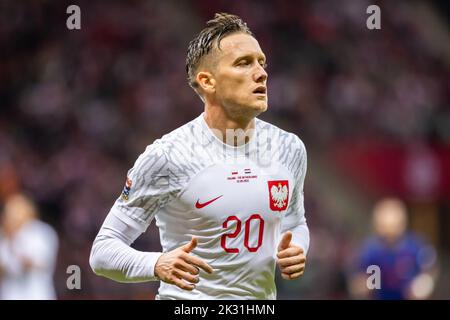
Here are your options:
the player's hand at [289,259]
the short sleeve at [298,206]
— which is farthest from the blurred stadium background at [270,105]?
the player's hand at [289,259]

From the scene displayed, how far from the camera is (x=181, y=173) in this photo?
15.5 ft

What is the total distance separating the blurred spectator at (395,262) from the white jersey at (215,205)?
4.46 metres

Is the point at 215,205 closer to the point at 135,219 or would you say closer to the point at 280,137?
the point at 135,219

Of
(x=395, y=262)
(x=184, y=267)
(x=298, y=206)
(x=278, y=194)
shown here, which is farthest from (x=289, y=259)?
(x=395, y=262)

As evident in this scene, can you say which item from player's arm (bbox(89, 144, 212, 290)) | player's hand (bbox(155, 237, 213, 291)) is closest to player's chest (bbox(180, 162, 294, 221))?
player's arm (bbox(89, 144, 212, 290))

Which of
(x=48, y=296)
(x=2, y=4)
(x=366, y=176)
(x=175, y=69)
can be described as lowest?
(x=48, y=296)

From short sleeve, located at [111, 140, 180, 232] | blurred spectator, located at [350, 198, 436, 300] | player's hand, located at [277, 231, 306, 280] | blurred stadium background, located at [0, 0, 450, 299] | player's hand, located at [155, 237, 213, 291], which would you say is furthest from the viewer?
blurred stadium background, located at [0, 0, 450, 299]

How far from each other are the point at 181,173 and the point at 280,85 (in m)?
11.0

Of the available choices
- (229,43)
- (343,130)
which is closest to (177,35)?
(343,130)

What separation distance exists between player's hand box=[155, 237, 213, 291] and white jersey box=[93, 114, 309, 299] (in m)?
0.33

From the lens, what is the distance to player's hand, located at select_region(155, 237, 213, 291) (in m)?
4.35

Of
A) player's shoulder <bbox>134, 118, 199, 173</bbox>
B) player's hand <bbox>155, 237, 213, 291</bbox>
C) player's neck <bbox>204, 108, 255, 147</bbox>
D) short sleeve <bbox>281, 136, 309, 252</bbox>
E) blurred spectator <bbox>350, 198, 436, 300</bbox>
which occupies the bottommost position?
blurred spectator <bbox>350, 198, 436, 300</bbox>

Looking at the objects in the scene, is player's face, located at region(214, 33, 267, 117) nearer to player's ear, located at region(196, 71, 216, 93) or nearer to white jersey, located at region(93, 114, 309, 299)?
player's ear, located at region(196, 71, 216, 93)
